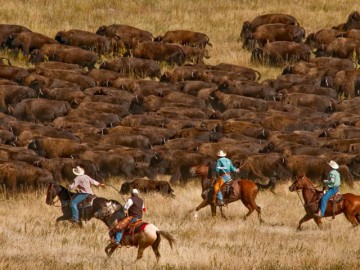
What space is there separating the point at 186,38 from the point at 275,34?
3982mm

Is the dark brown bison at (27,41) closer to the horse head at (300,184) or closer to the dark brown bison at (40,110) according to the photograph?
the dark brown bison at (40,110)

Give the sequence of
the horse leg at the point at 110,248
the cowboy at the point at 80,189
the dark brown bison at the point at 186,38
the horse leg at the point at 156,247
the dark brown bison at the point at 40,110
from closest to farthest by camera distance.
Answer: the horse leg at the point at 156,247 < the horse leg at the point at 110,248 < the cowboy at the point at 80,189 < the dark brown bison at the point at 40,110 < the dark brown bison at the point at 186,38

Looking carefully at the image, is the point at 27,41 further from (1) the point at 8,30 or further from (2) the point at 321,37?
(2) the point at 321,37

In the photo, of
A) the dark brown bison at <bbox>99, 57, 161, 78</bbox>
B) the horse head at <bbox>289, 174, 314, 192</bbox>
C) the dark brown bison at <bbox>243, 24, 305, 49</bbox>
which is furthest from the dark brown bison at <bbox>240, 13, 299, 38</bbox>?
the horse head at <bbox>289, 174, 314, 192</bbox>

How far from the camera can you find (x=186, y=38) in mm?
44312

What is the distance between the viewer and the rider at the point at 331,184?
2038 cm

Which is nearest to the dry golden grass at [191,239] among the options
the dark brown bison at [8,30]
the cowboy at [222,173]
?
the cowboy at [222,173]


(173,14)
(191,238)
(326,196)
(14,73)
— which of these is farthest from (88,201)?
(173,14)

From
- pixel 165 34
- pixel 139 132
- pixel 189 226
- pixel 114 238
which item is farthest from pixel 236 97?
pixel 114 238

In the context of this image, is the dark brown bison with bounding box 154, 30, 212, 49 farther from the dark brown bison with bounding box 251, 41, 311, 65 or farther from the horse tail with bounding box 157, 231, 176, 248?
the horse tail with bounding box 157, 231, 176, 248

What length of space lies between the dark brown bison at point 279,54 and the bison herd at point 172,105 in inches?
1.8

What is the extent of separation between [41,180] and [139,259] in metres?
8.51

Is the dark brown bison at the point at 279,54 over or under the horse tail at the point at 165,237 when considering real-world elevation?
under

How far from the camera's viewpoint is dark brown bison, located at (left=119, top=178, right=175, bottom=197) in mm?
24938
